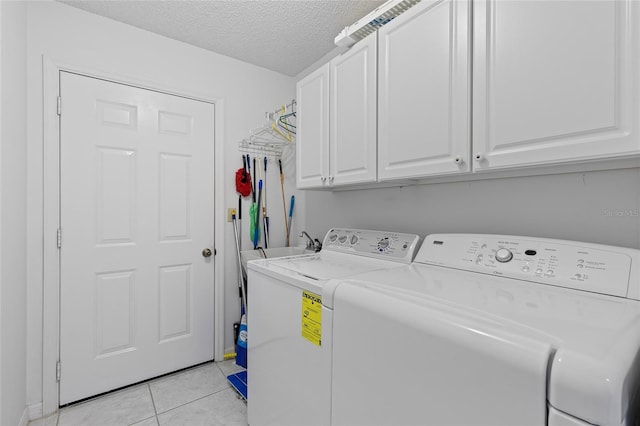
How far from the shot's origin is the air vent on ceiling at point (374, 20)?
4.75ft

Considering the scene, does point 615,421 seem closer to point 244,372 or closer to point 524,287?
point 524,287

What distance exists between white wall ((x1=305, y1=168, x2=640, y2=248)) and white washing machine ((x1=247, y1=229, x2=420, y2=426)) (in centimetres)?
25

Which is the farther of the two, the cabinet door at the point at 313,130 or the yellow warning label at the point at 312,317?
the cabinet door at the point at 313,130

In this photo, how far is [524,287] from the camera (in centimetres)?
97

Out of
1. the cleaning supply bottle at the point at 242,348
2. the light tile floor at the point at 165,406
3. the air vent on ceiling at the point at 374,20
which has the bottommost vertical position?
the light tile floor at the point at 165,406

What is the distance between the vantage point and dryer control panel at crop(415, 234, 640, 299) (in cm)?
89

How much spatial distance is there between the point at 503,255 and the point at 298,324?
2.82 feet

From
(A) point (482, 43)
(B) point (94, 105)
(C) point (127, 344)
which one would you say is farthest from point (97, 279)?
(A) point (482, 43)

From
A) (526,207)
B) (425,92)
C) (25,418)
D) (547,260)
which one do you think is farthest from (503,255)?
(25,418)

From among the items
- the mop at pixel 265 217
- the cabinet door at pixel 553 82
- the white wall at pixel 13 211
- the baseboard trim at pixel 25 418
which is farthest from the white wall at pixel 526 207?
the baseboard trim at pixel 25 418

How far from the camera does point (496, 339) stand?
64 centimetres

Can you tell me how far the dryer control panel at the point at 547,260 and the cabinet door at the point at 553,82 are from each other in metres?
0.31

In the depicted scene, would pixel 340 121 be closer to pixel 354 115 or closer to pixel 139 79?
pixel 354 115

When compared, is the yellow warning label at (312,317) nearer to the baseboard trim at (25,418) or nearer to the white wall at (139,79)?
the white wall at (139,79)
